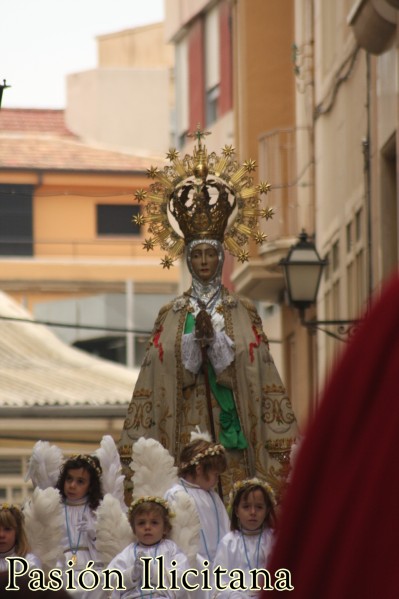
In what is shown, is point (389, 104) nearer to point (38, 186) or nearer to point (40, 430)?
point (40, 430)

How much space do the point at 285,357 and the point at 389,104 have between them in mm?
10287

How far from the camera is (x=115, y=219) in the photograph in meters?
46.2

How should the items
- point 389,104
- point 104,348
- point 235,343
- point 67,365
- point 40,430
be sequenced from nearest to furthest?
point 235,343 → point 389,104 → point 40,430 → point 67,365 → point 104,348

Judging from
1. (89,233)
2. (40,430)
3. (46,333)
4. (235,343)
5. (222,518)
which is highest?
(89,233)

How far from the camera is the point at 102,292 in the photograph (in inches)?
1768

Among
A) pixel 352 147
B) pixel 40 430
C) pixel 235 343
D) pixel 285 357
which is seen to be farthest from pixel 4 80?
pixel 40 430

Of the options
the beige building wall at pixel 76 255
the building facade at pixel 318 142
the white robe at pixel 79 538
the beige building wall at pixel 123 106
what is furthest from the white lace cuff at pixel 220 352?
the beige building wall at pixel 123 106

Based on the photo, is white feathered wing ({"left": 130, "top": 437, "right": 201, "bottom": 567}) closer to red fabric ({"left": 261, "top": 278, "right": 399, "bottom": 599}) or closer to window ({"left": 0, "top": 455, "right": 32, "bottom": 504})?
red fabric ({"left": 261, "top": 278, "right": 399, "bottom": 599})

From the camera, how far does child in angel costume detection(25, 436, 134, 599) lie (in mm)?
10008

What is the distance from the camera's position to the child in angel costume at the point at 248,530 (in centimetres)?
947

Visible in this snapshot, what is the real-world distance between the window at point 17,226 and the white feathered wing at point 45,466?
3437cm

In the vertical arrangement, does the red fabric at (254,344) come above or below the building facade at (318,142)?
below

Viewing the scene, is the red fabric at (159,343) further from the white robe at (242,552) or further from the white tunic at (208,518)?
the white robe at (242,552)

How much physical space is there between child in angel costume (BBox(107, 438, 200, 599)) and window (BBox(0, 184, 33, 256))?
35.8 meters
